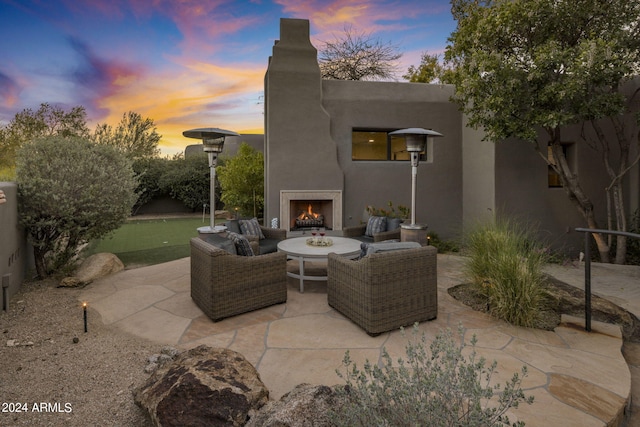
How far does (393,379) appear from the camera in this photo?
1.48 metres

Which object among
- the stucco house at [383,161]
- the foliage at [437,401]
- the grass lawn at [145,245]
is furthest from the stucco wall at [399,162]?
the foliage at [437,401]

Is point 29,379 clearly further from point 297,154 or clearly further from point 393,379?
point 297,154

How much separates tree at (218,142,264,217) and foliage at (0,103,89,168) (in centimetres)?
1274

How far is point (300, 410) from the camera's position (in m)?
1.70

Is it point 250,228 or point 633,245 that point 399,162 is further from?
point 633,245

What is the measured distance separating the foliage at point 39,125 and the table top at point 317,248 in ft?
59.8

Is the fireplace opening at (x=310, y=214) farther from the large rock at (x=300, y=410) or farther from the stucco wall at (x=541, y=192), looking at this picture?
the large rock at (x=300, y=410)

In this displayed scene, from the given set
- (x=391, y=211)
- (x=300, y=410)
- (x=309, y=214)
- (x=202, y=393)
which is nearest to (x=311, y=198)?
(x=309, y=214)

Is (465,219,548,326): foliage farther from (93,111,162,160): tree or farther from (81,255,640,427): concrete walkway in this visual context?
(93,111,162,160): tree

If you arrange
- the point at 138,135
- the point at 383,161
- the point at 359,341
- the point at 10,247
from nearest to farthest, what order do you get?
the point at 359,341 < the point at 10,247 < the point at 383,161 < the point at 138,135

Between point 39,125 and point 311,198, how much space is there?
19464mm

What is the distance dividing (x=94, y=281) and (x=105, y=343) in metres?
2.45

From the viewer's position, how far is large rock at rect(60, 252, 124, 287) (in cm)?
479

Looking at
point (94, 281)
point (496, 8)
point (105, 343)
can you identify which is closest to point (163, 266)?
point (94, 281)
